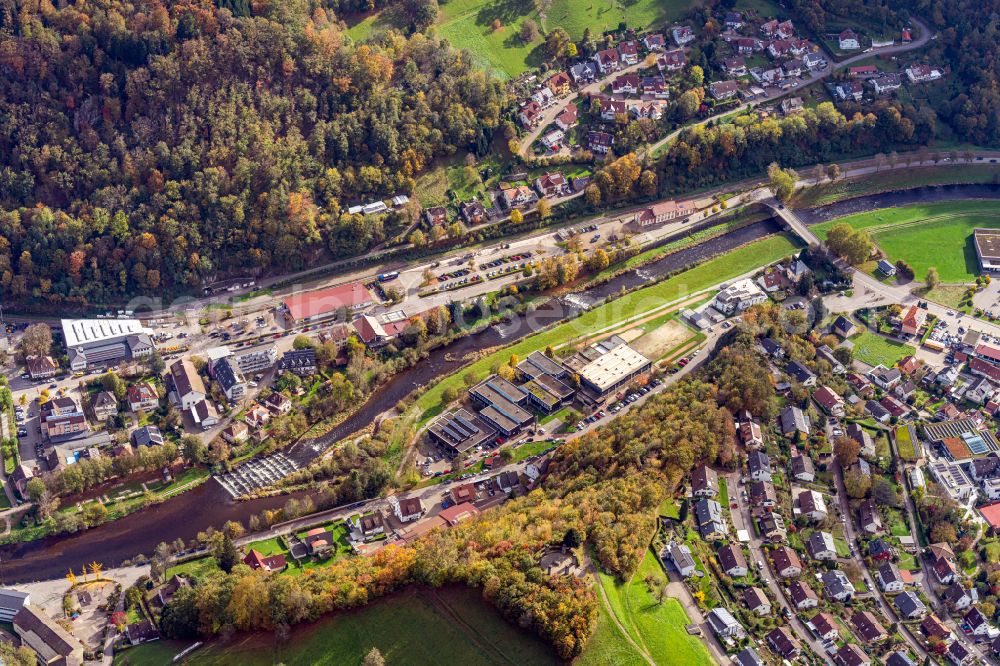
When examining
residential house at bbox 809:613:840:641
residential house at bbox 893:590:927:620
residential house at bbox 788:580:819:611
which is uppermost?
residential house at bbox 788:580:819:611

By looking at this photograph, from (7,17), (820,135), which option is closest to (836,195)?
(820,135)

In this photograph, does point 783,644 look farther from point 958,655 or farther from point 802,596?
point 958,655

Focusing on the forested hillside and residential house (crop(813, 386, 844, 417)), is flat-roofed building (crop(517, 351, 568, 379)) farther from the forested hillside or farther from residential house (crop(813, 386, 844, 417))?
the forested hillside

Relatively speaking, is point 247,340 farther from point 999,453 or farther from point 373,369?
point 999,453

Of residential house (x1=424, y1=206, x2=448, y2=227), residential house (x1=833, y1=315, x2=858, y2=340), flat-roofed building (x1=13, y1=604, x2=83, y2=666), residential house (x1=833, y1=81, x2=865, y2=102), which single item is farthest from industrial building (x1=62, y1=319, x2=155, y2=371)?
residential house (x1=833, y1=81, x2=865, y2=102)

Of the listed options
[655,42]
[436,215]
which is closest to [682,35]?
[655,42]
